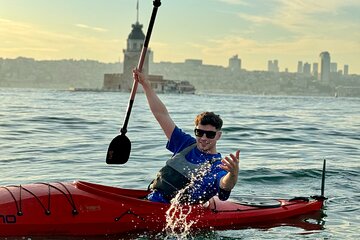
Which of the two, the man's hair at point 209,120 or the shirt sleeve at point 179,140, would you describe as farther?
the shirt sleeve at point 179,140

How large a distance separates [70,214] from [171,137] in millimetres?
1345

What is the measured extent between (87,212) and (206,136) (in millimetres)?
1505

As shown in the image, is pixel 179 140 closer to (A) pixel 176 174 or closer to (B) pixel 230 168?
(A) pixel 176 174

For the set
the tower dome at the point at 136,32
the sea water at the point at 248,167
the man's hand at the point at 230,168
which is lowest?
the sea water at the point at 248,167

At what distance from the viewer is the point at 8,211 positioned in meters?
6.12

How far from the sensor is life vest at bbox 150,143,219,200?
6414 mm

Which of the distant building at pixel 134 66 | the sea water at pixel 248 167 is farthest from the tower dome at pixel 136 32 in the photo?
the sea water at pixel 248 167

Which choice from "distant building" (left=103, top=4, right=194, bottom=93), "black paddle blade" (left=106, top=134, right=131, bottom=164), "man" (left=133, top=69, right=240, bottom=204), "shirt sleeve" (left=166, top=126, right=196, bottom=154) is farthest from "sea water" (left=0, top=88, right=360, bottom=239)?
"distant building" (left=103, top=4, right=194, bottom=93)

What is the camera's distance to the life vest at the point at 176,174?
6.41 m

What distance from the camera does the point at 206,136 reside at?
623 cm

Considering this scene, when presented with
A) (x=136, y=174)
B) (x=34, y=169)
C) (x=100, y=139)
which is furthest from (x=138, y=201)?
(x=100, y=139)

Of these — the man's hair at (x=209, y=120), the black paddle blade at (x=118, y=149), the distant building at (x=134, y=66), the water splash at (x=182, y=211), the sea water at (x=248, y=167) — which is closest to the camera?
the man's hair at (x=209, y=120)

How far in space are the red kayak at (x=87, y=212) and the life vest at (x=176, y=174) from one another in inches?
8.0

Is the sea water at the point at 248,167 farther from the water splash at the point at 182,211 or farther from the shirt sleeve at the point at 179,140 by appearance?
Result: the shirt sleeve at the point at 179,140
